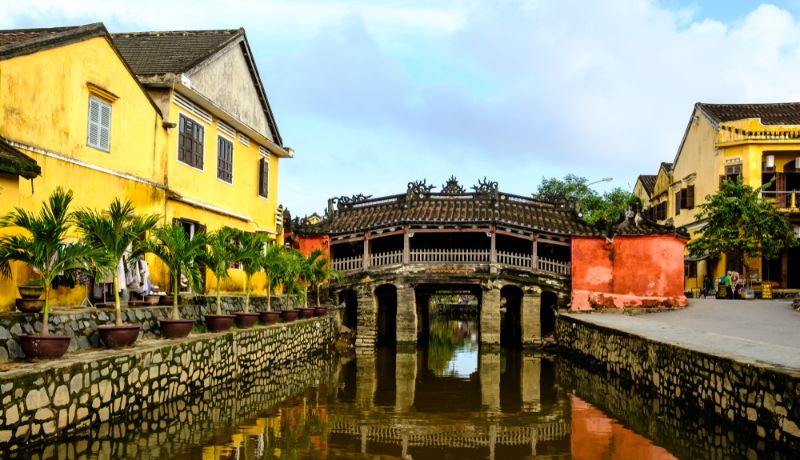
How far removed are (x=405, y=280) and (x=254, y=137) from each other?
320 inches

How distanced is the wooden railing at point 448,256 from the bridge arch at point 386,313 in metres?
1.54

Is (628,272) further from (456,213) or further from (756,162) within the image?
(756,162)

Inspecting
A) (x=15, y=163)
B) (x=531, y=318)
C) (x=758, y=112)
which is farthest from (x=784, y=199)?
(x=15, y=163)

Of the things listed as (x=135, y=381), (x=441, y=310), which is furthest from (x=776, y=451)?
(x=441, y=310)

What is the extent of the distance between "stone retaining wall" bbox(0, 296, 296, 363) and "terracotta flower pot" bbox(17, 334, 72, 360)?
338 millimetres

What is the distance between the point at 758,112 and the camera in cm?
3381

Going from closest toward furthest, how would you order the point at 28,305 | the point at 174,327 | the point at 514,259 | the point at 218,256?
the point at 28,305 < the point at 174,327 < the point at 218,256 < the point at 514,259

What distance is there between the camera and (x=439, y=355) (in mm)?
23359

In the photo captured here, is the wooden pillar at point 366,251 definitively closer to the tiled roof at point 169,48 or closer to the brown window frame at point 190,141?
the tiled roof at point 169,48

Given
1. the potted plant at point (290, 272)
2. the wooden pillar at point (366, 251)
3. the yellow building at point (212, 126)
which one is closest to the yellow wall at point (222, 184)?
the yellow building at point (212, 126)

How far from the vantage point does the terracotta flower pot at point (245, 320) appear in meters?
15.5

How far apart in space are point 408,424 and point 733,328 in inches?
420

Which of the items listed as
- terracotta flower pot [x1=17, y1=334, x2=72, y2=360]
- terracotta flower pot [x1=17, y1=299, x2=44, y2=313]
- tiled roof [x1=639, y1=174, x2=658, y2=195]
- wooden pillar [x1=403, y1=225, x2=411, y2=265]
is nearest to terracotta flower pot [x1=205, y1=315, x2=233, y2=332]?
terracotta flower pot [x1=17, y1=299, x2=44, y2=313]

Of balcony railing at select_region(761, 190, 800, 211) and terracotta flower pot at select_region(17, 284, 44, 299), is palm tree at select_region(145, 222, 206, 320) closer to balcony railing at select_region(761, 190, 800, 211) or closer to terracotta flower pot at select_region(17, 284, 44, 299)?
terracotta flower pot at select_region(17, 284, 44, 299)
